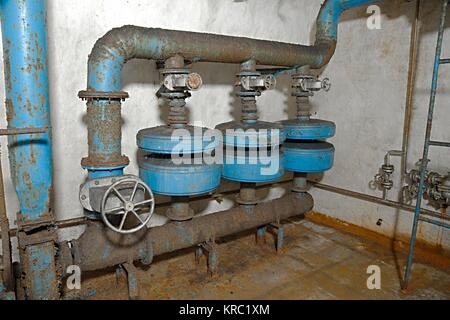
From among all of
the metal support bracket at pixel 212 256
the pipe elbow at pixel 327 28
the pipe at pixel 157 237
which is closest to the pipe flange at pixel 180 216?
the pipe at pixel 157 237

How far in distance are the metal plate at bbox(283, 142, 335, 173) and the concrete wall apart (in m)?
0.42

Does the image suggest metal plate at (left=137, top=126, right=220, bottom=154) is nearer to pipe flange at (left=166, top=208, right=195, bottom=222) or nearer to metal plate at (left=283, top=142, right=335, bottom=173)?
pipe flange at (left=166, top=208, right=195, bottom=222)

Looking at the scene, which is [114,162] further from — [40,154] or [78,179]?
[78,179]

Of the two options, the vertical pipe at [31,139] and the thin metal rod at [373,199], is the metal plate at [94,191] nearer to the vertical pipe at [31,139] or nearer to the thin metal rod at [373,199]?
the vertical pipe at [31,139]

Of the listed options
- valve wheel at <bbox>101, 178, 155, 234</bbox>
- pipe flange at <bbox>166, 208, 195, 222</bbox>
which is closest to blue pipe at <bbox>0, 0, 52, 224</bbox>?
valve wheel at <bbox>101, 178, 155, 234</bbox>

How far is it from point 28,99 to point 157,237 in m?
0.80

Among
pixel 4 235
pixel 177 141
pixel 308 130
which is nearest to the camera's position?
pixel 4 235

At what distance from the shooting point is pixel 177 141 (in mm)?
1385

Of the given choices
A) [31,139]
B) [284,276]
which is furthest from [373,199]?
[31,139]

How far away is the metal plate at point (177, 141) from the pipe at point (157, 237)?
406 mm

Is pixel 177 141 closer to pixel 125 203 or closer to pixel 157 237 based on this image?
pixel 125 203
